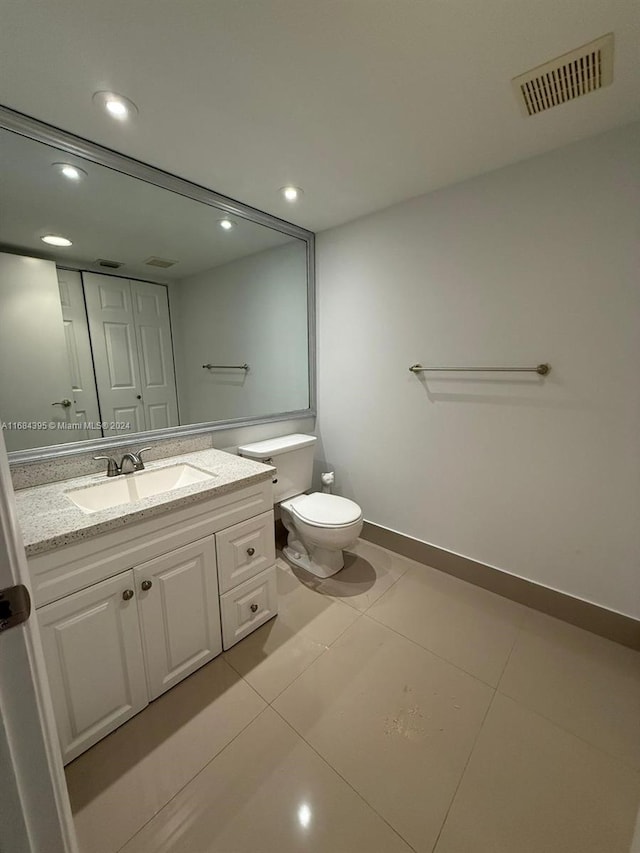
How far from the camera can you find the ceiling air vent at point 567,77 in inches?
41.8

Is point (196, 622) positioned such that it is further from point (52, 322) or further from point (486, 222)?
point (486, 222)

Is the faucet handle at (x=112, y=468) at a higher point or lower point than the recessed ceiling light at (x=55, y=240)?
lower

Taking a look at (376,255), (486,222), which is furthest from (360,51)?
(376,255)

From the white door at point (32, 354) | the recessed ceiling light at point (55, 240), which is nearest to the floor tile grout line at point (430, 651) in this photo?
the white door at point (32, 354)

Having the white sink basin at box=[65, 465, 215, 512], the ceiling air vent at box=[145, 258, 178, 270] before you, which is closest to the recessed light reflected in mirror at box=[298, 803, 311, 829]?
the white sink basin at box=[65, 465, 215, 512]

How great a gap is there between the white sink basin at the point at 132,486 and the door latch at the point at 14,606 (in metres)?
0.88

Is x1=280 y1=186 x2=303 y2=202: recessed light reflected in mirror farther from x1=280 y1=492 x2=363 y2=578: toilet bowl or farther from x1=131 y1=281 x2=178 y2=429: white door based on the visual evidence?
x1=280 y1=492 x2=363 y2=578: toilet bowl

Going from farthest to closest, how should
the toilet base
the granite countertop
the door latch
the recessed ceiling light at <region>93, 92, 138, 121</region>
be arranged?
the toilet base → the recessed ceiling light at <region>93, 92, 138, 121</region> → the granite countertop → the door latch

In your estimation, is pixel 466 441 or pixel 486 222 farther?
pixel 466 441

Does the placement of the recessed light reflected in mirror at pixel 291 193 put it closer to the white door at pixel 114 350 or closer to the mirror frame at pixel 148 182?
the mirror frame at pixel 148 182

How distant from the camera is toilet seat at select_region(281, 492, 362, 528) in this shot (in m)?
1.94

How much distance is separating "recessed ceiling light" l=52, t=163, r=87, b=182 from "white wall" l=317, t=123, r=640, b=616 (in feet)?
4.61

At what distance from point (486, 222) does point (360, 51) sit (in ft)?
3.26

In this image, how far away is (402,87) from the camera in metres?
1.17
